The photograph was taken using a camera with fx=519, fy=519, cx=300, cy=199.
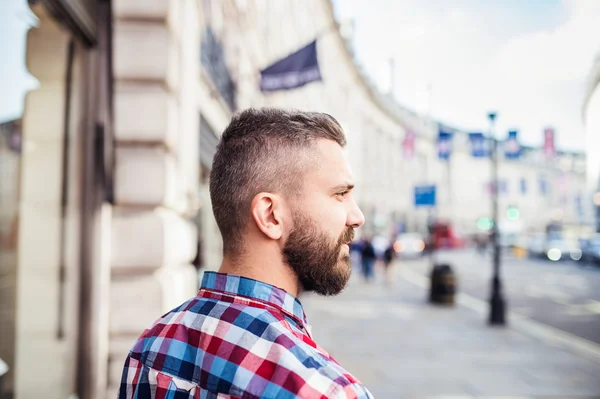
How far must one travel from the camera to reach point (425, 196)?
1844cm

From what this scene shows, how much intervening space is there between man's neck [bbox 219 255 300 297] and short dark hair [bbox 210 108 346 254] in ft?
0.15

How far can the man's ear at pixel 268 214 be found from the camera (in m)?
1.42

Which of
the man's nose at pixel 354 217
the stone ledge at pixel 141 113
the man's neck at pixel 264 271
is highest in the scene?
the stone ledge at pixel 141 113

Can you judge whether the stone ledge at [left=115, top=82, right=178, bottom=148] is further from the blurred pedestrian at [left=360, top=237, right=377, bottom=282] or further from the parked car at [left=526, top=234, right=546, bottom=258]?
the parked car at [left=526, top=234, right=546, bottom=258]

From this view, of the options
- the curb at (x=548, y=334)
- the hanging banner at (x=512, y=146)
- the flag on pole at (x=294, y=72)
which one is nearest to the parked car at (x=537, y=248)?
the hanging banner at (x=512, y=146)

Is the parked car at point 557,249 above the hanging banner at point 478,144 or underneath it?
underneath

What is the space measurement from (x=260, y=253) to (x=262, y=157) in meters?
0.27

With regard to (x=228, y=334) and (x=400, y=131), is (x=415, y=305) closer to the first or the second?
(x=228, y=334)

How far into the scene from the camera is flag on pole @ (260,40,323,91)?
8172 millimetres

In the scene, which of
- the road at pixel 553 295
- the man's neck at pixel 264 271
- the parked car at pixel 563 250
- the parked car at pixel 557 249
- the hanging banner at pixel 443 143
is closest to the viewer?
the man's neck at pixel 264 271

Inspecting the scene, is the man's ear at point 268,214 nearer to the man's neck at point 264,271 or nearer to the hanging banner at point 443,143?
the man's neck at point 264,271

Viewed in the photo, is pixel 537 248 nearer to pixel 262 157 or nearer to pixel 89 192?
pixel 89 192

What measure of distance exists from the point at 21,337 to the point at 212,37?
5554 mm

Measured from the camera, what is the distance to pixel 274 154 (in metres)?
1.43
